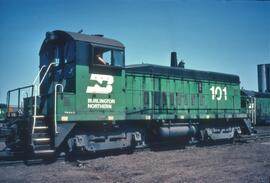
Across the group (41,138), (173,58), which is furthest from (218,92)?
(41,138)

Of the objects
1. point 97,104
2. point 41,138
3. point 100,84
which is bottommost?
point 41,138

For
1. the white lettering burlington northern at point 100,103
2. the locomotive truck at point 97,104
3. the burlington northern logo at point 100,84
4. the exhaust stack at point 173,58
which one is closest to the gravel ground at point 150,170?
the locomotive truck at point 97,104

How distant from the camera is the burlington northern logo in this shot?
9.87 m

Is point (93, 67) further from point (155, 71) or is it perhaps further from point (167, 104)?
point (167, 104)

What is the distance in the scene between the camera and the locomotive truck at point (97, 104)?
30.1 feet

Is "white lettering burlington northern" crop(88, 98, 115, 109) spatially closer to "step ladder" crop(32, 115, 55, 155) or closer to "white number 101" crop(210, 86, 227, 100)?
"step ladder" crop(32, 115, 55, 155)

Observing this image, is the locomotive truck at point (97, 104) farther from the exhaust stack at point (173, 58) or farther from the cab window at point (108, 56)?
the exhaust stack at point (173, 58)

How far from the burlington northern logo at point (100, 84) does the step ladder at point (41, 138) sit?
1.74 metres

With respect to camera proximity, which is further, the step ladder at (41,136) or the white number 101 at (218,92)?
the white number 101 at (218,92)

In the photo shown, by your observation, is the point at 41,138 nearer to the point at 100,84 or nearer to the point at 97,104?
the point at 97,104

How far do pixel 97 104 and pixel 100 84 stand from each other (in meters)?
0.68

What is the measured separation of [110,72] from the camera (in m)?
10.3

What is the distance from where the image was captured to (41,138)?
8.70m

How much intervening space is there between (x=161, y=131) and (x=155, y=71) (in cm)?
252
